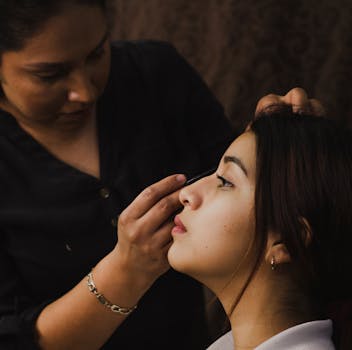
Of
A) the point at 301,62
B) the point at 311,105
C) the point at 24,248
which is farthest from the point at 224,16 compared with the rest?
the point at 24,248

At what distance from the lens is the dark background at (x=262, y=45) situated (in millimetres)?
2035

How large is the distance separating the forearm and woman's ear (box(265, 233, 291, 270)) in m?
0.29

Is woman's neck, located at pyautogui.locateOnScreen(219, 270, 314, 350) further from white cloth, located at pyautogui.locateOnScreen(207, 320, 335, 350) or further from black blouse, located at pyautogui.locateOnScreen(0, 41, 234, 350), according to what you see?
black blouse, located at pyautogui.locateOnScreen(0, 41, 234, 350)

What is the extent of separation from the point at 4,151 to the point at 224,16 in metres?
0.92

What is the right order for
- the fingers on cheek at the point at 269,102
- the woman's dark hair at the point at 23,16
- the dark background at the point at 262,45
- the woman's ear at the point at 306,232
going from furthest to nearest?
the dark background at the point at 262,45 < the fingers on cheek at the point at 269,102 < the woman's dark hair at the point at 23,16 < the woman's ear at the point at 306,232

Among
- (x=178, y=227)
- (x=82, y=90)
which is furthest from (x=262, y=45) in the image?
(x=178, y=227)

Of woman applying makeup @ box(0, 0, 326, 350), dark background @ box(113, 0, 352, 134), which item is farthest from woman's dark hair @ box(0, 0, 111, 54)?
dark background @ box(113, 0, 352, 134)

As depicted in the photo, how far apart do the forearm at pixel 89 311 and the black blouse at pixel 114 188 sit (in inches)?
1.8

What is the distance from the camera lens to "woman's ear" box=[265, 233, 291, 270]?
3.90ft

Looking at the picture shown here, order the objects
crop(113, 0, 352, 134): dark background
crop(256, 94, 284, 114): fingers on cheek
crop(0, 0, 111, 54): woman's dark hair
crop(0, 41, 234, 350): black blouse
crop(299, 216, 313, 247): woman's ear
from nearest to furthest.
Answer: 1. crop(299, 216, 313, 247): woman's ear
2. crop(0, 0, 111, 54): woman's dark hair
3. crop(256, 94, 284, 114): fingers on cheek
4. crop(0, 41, 234, 350): black blouse
5. crop(113, 0, 352, 134): dark background

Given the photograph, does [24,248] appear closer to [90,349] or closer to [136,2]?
[90,349]

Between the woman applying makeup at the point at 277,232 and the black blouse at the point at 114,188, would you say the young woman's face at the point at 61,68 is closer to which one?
the black blouse at the point at 114,188

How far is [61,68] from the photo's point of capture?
134 centimetres

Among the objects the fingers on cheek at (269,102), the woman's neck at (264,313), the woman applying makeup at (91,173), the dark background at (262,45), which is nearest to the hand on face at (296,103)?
the fingers on cheek at (269,102)
